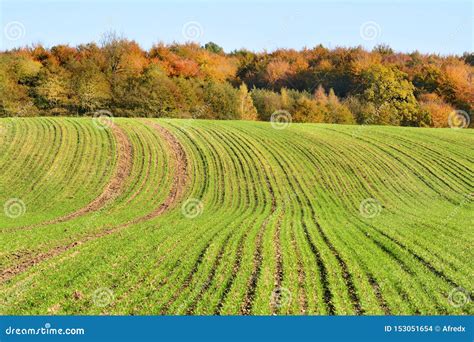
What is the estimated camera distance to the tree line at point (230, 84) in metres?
76.7

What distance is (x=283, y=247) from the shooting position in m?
20.6

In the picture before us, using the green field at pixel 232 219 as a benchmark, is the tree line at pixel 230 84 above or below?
above

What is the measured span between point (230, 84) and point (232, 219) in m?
65.0

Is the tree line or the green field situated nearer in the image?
the green field

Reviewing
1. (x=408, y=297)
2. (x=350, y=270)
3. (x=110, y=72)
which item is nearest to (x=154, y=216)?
(x=350, y=270)

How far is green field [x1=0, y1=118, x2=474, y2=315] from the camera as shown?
14664 millimetres

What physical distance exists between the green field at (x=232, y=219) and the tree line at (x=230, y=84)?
19467 millimetres

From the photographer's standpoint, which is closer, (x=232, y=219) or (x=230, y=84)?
(x=232, y=219)

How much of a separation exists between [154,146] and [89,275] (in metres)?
31.4

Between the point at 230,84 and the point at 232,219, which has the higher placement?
the point at 230,84

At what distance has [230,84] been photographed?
89.8 metres

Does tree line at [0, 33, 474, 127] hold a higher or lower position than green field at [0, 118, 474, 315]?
higher

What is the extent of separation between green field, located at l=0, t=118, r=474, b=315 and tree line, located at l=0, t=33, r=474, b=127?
766 inches

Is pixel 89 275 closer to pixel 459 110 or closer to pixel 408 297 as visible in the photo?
pixel 408 297
